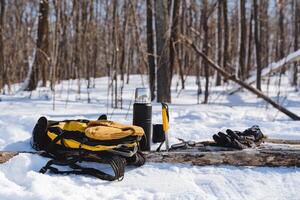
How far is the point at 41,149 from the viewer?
365cm

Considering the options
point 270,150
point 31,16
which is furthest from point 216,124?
point 31,16

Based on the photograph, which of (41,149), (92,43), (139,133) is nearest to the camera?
(139,133)

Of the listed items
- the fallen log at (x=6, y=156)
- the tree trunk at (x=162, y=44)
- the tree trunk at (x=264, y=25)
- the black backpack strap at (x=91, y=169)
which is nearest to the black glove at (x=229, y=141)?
the black backpack strap at (x=91, y=169)

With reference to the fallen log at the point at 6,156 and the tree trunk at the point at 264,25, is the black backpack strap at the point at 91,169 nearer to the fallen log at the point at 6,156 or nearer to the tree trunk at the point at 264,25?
the fallen log at the point at 6,156

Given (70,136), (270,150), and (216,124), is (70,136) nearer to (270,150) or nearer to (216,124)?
(270,150)

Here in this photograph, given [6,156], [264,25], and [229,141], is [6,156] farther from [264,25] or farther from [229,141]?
[264,25]

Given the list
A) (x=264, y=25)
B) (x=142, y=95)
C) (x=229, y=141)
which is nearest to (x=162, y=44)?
(x=142, y=95)

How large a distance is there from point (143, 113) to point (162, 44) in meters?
4.32

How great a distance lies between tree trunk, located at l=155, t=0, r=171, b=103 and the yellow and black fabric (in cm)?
460

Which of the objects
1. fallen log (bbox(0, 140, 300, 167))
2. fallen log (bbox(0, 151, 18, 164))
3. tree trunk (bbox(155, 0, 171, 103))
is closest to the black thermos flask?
fallen log (bbox(0, 140, 300, 167))

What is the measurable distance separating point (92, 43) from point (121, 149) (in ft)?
51.0

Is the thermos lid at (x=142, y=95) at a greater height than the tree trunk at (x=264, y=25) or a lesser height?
lesser

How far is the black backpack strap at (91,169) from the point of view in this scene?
10.2 ft

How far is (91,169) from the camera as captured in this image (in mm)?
3186
